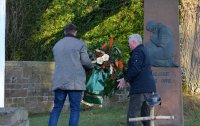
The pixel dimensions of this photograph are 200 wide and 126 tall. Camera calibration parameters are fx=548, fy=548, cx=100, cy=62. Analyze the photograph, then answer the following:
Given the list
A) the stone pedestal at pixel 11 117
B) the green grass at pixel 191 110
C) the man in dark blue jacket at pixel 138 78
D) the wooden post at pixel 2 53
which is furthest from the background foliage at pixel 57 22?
the stone pedestal at pixel 11 117

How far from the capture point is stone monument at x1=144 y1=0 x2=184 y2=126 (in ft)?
34.3

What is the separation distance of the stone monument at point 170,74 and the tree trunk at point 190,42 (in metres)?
4.52

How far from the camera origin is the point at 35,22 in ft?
67.1

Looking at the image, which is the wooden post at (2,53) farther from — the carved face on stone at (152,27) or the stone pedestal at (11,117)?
the carved face on stone at (152,27)

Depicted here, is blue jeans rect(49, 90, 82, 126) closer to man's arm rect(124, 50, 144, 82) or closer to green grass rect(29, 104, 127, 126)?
man's arm rect(124, 50, 144, 82)

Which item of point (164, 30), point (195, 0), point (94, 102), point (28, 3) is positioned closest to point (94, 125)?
point (94, 102)

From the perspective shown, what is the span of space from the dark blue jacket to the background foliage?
11125 mm

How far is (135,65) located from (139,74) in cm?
16

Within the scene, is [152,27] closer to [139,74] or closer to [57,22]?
[139,74]

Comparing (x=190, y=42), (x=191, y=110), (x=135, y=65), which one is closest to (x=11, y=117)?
(x=135, y=65)

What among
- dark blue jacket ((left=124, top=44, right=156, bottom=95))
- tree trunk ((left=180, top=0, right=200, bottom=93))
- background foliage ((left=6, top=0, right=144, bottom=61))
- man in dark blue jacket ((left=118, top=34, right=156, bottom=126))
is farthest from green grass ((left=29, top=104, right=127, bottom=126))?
background foliage ((left=6, top=0, right=144, bottom=61))

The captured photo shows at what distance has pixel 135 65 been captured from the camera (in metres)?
8.71

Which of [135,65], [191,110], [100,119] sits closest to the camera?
[135,65]

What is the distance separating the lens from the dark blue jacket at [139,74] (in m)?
8.72
